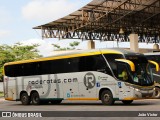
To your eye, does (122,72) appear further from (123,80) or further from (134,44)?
(134,44)

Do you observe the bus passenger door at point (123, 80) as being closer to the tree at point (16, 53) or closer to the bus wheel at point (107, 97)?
the bus wheel at point (107, 97)

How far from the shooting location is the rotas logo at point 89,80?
22.9m

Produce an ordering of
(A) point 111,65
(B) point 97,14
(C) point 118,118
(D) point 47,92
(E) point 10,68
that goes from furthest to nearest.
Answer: (B) point 97,14 < (E) point 10,68 < (D) point 47,92 < (A) point 111,65 < (C) point 118,118

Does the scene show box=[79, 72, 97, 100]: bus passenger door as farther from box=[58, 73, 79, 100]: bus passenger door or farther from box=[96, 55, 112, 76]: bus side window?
box=[96, 55, 112, 76]: bus side window

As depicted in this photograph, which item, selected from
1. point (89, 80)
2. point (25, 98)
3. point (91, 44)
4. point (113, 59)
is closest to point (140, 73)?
point (113, 59)

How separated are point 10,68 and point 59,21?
21.9m

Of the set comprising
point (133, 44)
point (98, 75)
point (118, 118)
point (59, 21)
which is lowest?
point (118, 118)

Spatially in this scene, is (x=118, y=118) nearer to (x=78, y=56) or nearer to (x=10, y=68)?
(x=78, y=56)

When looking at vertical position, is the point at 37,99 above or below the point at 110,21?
below

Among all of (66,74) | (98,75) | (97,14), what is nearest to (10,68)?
(66,74)

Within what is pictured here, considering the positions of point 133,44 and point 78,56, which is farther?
point 133,44

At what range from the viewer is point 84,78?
76.9 ft

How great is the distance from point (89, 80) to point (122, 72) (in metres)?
2.16

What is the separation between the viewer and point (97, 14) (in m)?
45.8
